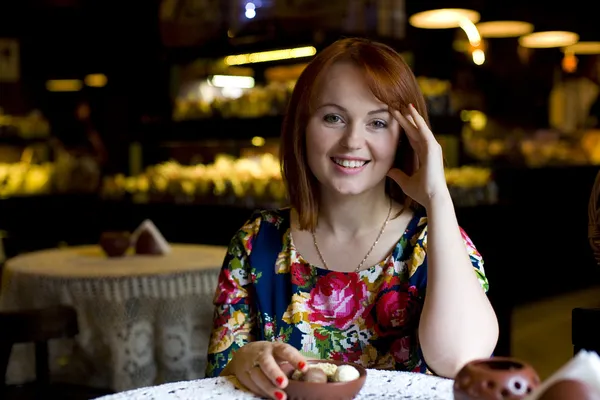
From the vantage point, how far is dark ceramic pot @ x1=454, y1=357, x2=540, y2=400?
102 centimetres

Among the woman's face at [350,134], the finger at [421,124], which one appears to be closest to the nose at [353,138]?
the woman's face at [350,134]

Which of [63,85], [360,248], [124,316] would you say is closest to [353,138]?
[360,248]

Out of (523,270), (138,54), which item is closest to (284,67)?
(138,54)

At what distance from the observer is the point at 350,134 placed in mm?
1844

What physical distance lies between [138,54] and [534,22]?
13.9ft

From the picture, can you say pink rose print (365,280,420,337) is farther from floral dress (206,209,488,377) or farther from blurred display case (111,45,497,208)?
blurred display case (111,45,497,208)

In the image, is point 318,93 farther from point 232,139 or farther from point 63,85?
point 63,85

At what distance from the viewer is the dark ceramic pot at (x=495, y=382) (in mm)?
1019

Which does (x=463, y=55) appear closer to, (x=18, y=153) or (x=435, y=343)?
(x=18, y=153)

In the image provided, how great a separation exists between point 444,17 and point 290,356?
644 centimetres

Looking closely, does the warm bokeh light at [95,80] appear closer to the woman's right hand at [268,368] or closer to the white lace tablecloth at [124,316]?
the white lace tablecloth at [124,316]

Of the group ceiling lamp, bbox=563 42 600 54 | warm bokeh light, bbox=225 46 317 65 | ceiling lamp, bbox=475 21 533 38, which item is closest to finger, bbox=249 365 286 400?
warm bokeh light, bbox=225 46 317 65

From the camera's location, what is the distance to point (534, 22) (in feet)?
28.1

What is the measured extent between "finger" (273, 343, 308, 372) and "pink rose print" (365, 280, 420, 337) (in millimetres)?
496
